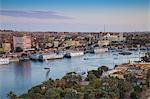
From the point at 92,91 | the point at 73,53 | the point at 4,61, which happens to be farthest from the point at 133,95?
the point at 73,53

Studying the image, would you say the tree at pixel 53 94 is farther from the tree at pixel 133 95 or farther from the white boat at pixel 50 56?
the white boat at pixel 50 56

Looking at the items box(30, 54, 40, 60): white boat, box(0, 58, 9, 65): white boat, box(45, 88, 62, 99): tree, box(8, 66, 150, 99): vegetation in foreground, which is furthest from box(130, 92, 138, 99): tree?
box(30, 54, 40, 60): white boat

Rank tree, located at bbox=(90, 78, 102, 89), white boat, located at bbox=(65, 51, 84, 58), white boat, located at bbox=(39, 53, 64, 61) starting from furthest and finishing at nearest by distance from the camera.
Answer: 1. white boat, located at bbox=(65, 51, 84, 58)
2. white boat, located at bbox=(39, 53, 64, 61)
3. tree, located at bbox=(90, 78, 102, 89)

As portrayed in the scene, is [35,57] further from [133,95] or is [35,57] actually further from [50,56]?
[133,95]

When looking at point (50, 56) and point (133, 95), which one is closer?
point (133, 95)

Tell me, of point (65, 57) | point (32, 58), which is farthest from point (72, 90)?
point (65, 57)

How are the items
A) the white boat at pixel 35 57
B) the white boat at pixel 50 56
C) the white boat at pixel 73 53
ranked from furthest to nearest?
the white boat at pixel 73 53 → the white boat at pixel 50 56 → the white boat at pixel 35 57

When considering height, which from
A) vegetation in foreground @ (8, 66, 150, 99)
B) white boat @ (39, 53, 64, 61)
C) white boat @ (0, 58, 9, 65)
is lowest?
white boat @ (39, 53, 64, 61)

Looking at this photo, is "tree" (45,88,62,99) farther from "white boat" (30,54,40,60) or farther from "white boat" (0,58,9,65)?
"white boat" (30,54,40,60)

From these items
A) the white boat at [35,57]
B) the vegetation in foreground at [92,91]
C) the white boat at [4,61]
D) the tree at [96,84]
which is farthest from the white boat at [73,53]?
the tree at [96,84]

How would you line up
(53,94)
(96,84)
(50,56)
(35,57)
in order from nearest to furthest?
(53,94) < (96,84) < (35,57) < (50,56)

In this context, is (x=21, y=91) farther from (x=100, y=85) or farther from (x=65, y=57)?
(x=65, y=57)

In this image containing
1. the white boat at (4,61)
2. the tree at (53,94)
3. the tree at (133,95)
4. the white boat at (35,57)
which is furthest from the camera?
the white boat at (35,57)
